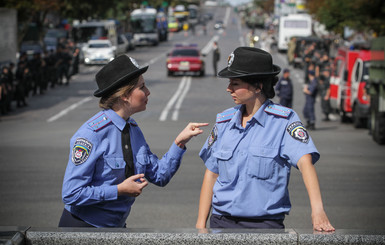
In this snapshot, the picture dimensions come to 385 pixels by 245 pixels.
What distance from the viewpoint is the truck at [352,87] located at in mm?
19656

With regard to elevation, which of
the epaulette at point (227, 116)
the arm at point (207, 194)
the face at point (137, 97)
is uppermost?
the face at point (137, 97)

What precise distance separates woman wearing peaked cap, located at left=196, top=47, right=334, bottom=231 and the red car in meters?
35.5

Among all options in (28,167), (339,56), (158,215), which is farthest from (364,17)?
(158,215)

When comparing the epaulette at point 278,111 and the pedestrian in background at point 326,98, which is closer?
the epaulette at point 278,111

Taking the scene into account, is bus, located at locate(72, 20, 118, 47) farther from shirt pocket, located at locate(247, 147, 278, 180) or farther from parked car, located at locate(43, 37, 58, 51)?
shirt pocket, located at locate(247, 147, 278, 180)

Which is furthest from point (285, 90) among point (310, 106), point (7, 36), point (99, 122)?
point (99, 122)

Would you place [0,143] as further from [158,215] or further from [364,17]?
[364,17]

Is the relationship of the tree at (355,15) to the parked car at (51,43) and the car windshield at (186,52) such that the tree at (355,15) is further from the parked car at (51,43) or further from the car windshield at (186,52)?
the parked car at (51,43)

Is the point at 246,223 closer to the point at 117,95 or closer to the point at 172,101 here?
the point at 117,95

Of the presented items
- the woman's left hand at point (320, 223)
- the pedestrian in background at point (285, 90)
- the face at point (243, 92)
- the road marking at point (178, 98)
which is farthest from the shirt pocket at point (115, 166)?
the road marking at point (178, 98)

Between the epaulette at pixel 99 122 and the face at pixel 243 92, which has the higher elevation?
the face at pixel 243 92

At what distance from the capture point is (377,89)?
58.0ft

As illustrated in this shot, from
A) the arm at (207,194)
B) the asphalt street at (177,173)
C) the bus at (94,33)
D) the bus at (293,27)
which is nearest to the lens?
the arm at (207,194)

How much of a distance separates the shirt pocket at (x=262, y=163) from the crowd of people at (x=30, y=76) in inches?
776
